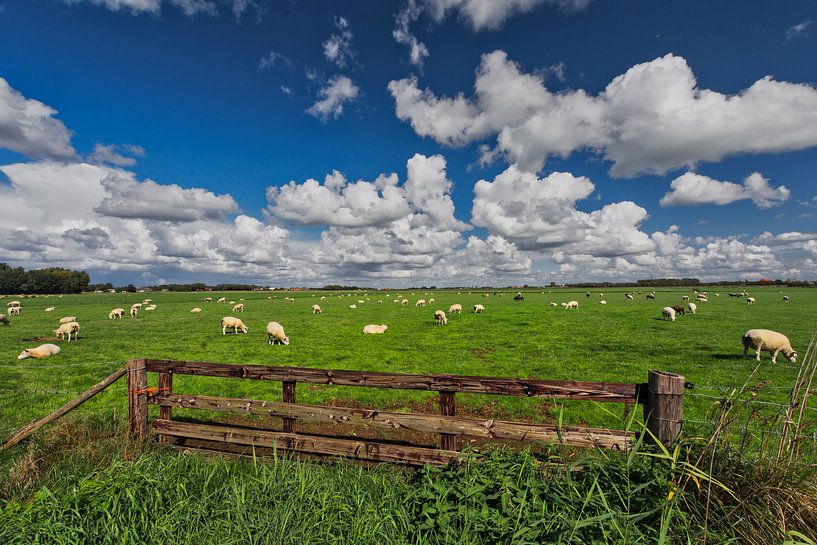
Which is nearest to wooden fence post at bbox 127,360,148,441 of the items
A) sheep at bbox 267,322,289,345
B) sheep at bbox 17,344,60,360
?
sheep at bbox 267,322,289,345

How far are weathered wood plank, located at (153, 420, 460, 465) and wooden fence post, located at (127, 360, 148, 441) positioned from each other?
0.83ft

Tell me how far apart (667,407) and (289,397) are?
5.64 metres

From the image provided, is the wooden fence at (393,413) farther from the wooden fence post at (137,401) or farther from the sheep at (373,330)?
the sheep at (373,330)

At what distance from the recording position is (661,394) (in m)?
4.21

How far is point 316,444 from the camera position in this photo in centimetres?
557

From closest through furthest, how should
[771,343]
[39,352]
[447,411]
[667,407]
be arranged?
[667,407], [447,411], [771,343], [39,352]

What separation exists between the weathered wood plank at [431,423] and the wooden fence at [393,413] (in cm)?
1

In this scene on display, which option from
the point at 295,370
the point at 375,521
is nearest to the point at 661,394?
the point at 375,521

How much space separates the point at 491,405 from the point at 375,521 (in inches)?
317

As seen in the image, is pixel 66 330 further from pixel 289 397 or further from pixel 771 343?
pixel 771 343

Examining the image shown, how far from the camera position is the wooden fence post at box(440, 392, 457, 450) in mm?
5074

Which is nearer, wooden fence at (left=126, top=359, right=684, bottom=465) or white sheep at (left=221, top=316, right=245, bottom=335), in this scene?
wooden fence at (left=126, top=359, right=684, bottom=465)

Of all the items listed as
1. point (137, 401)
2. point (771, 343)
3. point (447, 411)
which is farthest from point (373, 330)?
point (771, 343)

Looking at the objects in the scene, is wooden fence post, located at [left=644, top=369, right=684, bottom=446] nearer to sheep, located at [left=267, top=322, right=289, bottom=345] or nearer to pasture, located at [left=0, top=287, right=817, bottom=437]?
pasture, located at [left=0, top=287, right=817, bottom=437]
